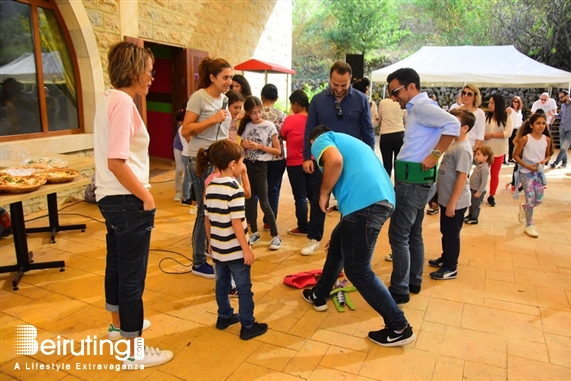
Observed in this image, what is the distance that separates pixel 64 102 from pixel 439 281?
18.1 feet

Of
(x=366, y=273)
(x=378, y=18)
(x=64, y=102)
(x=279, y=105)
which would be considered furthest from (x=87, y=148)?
(x=378, y=18)

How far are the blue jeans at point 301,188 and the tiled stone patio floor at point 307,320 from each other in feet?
0.95

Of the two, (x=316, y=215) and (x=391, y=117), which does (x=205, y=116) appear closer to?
(x=316, y=215)

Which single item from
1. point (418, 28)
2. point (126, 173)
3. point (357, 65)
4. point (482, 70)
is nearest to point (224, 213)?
point (126, 173)

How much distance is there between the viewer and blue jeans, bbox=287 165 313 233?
186 inches

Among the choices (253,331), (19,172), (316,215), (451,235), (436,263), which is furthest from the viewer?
(316,215)

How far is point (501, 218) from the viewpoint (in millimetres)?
5789

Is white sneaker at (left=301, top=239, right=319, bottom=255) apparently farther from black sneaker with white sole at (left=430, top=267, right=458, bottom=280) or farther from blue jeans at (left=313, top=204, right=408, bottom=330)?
blue jeans at (left=313, top=204, right=408, bottom=330)

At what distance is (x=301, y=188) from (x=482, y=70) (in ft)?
29.1

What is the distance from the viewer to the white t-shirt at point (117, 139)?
203 centimetres

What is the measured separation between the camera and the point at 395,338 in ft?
8.84

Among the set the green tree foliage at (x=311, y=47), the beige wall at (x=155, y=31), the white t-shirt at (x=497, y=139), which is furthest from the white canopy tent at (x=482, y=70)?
the green tree foliage at (x=311, y=47)

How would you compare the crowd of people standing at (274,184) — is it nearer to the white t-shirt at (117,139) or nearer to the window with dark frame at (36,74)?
the white t-shirt at (117,139)

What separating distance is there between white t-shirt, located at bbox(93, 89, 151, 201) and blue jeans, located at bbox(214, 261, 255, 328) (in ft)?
2.66
